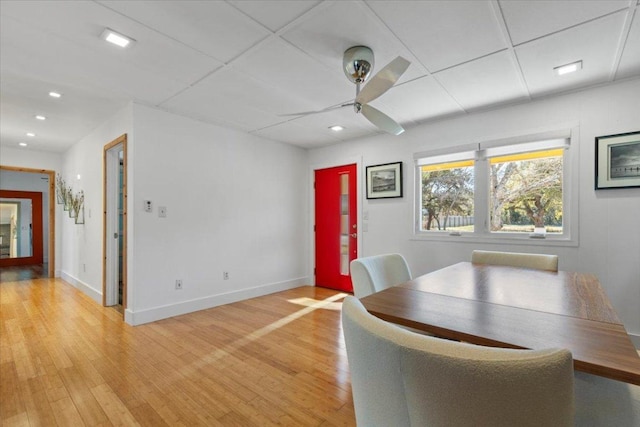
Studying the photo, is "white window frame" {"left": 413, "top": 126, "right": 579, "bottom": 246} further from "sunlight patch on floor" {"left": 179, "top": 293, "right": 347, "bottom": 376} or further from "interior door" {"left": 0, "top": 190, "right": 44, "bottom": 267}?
"interior door" {"left": 0, "top": 190, "right": 44, "bottom": 267}

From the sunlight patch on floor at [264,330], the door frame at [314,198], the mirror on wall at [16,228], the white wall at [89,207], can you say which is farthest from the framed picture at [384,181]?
the mirror on wall at [16,228]

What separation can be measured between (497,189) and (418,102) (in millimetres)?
1402

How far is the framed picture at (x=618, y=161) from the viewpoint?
8.70 feet

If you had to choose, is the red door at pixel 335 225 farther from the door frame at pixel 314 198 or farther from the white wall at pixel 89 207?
the white wall at pixel 89 207

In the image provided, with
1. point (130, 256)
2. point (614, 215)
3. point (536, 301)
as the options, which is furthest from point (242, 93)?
point (614, 215)

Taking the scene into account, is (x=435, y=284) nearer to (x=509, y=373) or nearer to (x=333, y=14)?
(x=509, y=373)

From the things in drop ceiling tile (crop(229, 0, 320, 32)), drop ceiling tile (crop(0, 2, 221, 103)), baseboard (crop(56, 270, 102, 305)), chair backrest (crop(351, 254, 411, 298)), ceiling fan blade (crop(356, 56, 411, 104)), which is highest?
drop ceiling tile (crop(229, 0, 320, 32))

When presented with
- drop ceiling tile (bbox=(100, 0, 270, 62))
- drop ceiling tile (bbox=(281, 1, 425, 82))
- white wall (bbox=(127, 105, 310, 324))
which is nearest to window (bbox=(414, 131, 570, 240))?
drop ceiling tile (bbox=(281, 1, 425, 82))

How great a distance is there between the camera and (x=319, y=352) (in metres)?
2.57

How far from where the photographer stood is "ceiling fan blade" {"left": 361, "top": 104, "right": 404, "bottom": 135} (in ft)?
7.78

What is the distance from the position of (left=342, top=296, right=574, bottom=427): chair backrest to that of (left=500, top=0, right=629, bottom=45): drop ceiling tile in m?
2.04

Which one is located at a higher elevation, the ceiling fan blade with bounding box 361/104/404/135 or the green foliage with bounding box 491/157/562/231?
the ceiling fan blade with bounding box 361/104/404/135

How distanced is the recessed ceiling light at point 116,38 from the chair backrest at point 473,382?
2.52 meters

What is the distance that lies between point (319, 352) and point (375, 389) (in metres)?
1.98
